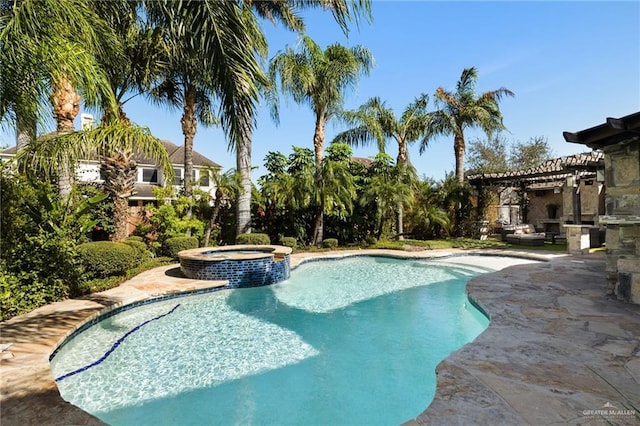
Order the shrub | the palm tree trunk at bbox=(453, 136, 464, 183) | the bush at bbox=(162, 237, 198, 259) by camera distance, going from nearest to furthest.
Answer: the bush at bbox=(162, 237, 198, 259) → the shrub → the palm tree trunk at bbox=(453, 136, 464, 183)

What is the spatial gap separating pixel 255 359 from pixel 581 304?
5.74 m

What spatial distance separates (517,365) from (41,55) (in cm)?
726

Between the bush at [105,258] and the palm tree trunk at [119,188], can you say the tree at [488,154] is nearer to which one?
the palm tree trunk at [119,188]

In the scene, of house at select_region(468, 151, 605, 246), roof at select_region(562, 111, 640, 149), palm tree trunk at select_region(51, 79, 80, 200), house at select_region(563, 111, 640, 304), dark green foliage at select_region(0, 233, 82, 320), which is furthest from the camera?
house at select_region(468, 151, 605, 246)

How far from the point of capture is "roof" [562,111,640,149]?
5109mm

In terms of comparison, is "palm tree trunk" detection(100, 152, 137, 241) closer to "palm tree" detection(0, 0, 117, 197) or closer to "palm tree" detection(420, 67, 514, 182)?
"palm tree" detection(0, 0, 117, 197)

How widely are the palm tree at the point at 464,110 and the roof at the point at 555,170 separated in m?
2.57

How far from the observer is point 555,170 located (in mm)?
16562

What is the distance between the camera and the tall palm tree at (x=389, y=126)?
18047mm

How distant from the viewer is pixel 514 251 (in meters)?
15.0

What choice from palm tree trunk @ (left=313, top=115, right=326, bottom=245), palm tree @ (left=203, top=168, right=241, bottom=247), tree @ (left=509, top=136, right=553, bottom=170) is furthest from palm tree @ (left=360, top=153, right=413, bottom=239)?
tree @ (left=509, top=136, right=553, bottom=170)

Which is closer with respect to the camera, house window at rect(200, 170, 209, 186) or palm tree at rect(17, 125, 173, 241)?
palm tree at rect(17, 125, 173, 241)

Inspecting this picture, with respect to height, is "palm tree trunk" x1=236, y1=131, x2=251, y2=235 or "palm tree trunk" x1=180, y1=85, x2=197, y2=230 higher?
"palm tree trunk" x1=180, y1=85, x2=197, y2=230

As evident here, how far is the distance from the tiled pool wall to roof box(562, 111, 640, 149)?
8.06m
